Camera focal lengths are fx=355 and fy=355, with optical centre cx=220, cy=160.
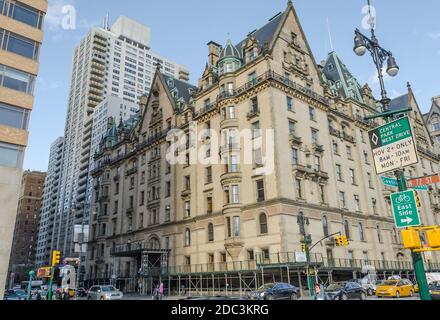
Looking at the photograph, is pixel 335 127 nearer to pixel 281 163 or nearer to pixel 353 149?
pixel 353 149

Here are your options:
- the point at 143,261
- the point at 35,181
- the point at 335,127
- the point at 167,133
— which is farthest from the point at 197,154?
the point at 35,181

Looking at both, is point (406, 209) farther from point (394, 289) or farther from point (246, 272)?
point (246, 272)

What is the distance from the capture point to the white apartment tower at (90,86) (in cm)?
13400

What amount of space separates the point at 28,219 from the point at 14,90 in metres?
149

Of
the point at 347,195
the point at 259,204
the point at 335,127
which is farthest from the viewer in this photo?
the point at 335,127

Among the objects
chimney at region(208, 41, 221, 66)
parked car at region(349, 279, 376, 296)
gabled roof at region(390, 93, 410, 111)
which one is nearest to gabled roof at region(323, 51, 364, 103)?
gabled roof at region(390, 93, 410, 111)

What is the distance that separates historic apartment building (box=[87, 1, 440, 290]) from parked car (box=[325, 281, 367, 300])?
8892mm

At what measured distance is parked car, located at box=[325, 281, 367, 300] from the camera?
2766 centimetres

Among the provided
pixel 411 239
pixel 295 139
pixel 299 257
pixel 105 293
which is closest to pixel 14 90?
pixel 105 293

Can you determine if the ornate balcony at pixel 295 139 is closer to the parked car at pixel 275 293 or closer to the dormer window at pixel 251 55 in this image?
the dormer window at pixel 251 55

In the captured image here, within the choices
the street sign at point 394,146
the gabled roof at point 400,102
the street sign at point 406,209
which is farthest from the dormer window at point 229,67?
the gabled roof at point 400,102

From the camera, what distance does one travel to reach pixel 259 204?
41438mm

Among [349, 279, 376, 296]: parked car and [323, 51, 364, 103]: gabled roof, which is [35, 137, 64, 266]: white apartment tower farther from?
[349, 279, 376, 296]: parked car

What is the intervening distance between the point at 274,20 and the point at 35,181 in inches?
5858
